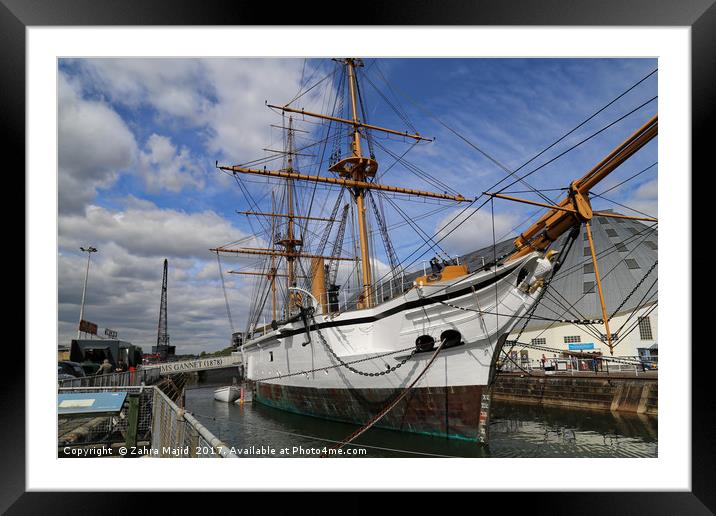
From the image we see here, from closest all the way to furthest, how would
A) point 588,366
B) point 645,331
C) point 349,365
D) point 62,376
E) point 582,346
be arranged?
point 349,365, point 62,376, point 645,331, point 588,366, point 582,346

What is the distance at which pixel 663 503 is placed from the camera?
183 inches

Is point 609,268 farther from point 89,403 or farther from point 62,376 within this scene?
point 62,376

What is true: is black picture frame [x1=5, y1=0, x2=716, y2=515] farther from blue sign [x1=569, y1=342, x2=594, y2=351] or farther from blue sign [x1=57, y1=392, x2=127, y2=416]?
blue sign [x1=569, y1=342, x2=594, y2=351]

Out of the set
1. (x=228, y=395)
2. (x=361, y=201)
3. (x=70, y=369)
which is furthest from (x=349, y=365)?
(x=228, y=395)

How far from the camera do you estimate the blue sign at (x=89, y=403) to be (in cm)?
576

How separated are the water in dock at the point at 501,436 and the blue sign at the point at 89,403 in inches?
86.1

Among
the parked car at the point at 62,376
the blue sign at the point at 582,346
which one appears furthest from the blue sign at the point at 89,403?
the blue sign at the point at 582,346
